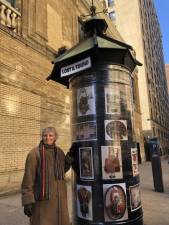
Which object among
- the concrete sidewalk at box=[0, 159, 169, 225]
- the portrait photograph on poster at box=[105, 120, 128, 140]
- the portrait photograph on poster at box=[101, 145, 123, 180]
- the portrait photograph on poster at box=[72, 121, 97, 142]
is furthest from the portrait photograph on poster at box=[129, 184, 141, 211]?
the concrete sidewalk at box=[0, 159, 169, 225]

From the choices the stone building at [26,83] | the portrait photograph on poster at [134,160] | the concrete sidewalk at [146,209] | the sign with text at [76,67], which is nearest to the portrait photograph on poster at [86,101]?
the sign with text at [76,67]

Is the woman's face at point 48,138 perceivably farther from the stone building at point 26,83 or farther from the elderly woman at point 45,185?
the stone building at point 26,83

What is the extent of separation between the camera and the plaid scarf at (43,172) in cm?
350

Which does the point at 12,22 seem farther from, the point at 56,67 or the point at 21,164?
the point at 56,67

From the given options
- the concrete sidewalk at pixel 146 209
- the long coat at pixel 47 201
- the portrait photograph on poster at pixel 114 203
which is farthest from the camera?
the concrete sidewalk at pixel 146 209

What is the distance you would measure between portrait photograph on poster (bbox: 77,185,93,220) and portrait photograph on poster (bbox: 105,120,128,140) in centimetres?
80

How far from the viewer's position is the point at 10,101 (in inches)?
336

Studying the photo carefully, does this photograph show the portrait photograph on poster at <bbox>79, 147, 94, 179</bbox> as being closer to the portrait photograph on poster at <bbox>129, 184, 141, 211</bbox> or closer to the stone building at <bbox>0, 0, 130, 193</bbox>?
the portrait photograph on poster at <bbox>129, 184, 141, 211</bbox>

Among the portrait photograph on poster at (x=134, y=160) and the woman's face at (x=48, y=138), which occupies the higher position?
the woman's face at (x=48, y=138)

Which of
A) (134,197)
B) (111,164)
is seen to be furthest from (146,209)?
(111,164)

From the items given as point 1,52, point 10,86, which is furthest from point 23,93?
point 1,52

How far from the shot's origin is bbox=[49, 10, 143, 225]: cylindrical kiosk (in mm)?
3725

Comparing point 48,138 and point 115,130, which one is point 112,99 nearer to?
point 115,130

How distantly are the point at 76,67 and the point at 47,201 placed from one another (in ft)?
6.42
